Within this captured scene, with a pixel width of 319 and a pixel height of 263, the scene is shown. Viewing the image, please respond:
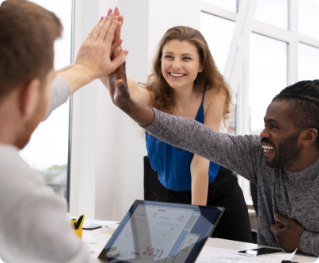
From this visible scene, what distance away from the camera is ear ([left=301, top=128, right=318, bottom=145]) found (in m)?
1.18

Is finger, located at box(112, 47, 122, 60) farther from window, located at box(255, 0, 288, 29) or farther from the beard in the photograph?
window, located at box(255, 0, 288, 29)

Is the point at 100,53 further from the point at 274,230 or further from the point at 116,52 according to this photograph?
the point at 274,230

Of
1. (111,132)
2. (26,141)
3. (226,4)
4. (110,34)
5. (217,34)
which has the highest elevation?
(226,4)

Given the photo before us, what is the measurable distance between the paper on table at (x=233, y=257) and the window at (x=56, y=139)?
1.57 metres

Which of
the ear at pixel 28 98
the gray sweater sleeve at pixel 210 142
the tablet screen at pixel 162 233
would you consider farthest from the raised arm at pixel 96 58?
the ear at pixel 28 98

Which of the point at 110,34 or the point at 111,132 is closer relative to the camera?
the point at 110,34

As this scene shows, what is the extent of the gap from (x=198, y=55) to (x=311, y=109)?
0.78 metres

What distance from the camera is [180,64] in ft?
5.70

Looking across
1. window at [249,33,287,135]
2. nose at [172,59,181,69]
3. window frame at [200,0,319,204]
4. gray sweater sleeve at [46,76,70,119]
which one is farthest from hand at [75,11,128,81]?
window at [249,33,287,135]

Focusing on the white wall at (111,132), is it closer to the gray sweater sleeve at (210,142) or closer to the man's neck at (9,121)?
the gray sweater sleeve at (210,142)

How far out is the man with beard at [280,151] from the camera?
3.59 feet

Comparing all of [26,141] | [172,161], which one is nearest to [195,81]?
[172,161]

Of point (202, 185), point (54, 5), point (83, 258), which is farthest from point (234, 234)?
point (54, 5)

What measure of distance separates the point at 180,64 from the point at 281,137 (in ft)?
2.39
